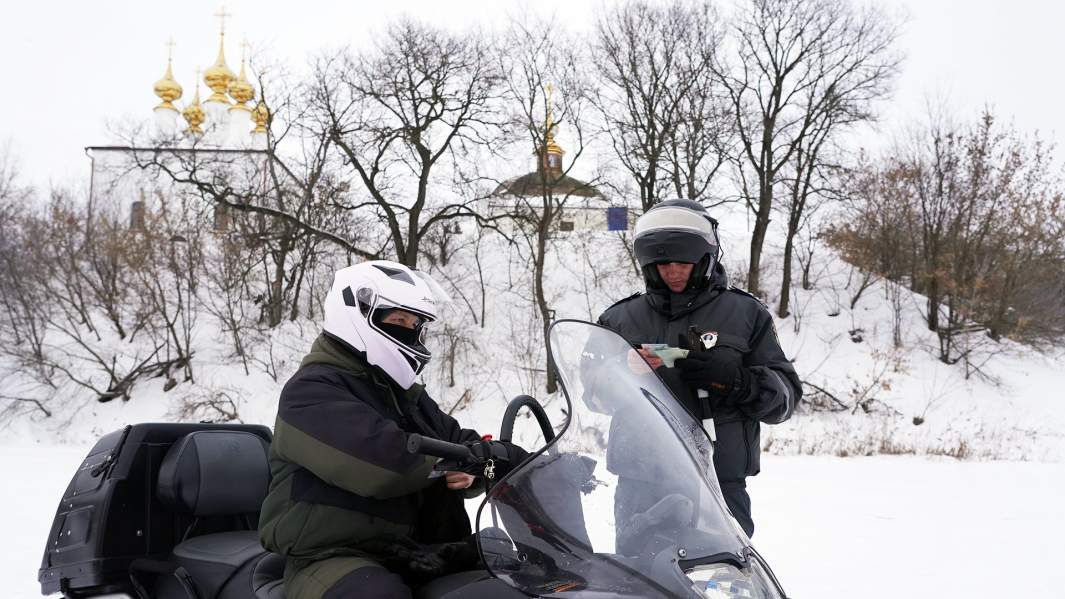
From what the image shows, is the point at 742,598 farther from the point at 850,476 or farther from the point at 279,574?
the point at 850,476

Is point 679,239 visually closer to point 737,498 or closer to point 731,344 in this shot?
point 731,344

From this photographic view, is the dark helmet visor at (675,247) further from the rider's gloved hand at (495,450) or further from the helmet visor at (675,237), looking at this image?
the rider's gloved hand at (495,450)

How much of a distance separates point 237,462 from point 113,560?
576 mm

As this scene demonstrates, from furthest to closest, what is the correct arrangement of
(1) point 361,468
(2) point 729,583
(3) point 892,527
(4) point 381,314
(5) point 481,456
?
(3) point 892,527 → (4) point 381,314 → (1) point 361,468 → (5) point 481,456 → (2) point 729,583

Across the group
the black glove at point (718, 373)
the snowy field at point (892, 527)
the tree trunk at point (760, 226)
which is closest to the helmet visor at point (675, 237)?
the black glove at point (718, 373)

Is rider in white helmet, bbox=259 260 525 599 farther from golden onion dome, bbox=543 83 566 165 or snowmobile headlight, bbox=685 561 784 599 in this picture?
golden onion dome, bbox=543 83 566 165

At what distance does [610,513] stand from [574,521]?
89 mm

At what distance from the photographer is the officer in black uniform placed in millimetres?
2840

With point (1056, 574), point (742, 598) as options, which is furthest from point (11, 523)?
point (1056, 574)

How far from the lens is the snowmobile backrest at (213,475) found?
121 inches

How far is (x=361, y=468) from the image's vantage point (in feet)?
7.57

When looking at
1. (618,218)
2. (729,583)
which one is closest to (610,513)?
(729,583)

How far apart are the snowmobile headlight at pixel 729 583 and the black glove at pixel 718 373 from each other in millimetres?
1006

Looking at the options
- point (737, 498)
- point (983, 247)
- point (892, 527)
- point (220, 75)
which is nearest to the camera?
point (737, 498)
